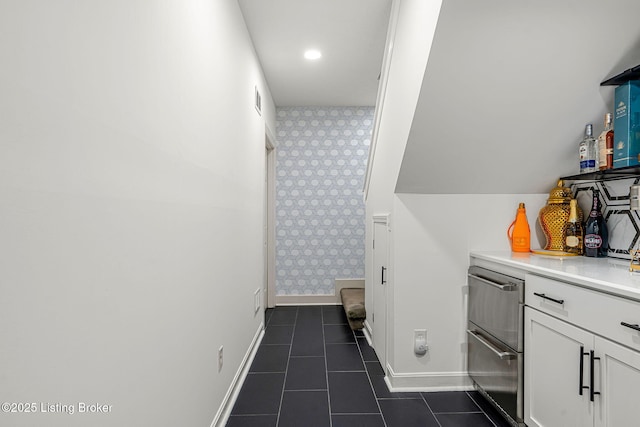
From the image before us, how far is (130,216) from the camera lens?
3.23ft

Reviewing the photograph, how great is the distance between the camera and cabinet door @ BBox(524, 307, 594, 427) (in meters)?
1.33

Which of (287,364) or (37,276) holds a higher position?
(37,276)

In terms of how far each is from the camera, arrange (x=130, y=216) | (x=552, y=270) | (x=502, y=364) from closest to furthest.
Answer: (x=130, y=216) → (x=552, y=270) → (x=502, y=364)

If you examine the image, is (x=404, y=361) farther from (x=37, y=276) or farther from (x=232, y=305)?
(x=37, y=276)

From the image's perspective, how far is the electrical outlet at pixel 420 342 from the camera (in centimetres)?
217

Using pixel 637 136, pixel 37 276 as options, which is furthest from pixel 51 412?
pixel 637 136

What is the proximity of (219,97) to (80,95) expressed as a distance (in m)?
1.19

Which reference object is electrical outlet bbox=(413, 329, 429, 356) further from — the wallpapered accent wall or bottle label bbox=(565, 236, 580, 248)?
the wallpapered accent wall

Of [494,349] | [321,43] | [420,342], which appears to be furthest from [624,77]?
[321,43]

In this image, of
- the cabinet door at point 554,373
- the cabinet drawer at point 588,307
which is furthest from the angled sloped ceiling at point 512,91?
the cabinet door at point 554,373

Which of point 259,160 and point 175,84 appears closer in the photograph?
point 175,84

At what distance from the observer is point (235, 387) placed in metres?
2.15

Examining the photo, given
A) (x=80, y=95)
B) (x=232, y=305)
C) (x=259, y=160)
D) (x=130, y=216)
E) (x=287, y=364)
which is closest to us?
(x=80, y=95)

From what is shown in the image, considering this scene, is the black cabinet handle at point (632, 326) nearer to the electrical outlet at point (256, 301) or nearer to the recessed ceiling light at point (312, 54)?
the electrical outlet at point (256, 301)
